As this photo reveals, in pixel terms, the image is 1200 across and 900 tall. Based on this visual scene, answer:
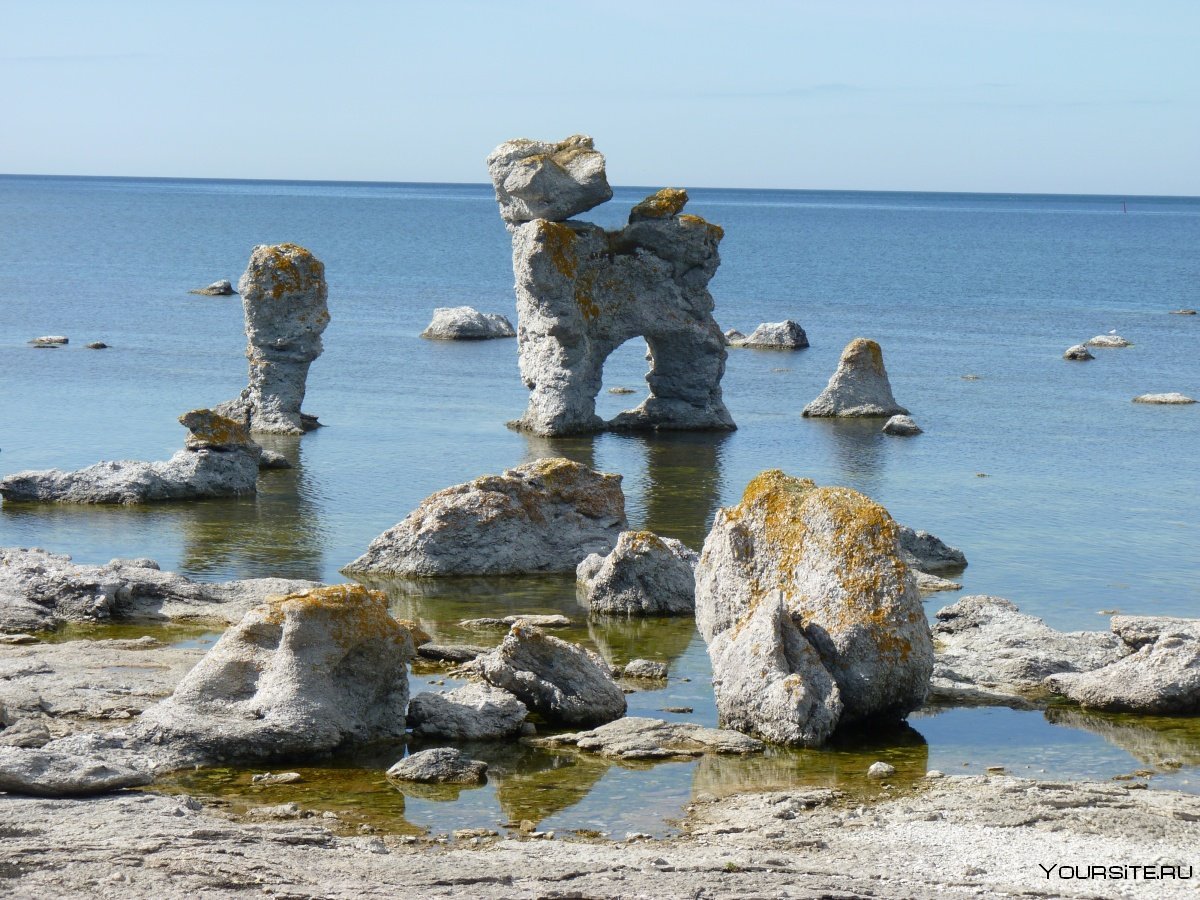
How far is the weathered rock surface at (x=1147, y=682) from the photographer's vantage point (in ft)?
61.2

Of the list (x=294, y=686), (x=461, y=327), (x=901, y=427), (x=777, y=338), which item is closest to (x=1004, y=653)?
(x=294, y=686)

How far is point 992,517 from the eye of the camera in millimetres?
32781

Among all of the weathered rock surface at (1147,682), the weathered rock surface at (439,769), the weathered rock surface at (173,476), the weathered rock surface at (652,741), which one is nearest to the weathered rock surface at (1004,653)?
the weathered rock surface at (1147,682)

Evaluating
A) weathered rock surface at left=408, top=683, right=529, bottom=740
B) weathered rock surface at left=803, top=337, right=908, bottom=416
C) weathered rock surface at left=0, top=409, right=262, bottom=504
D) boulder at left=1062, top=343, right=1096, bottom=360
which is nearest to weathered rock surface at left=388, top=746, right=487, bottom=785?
weathered rock surface at left=408, top=683, right=529, bottom=740

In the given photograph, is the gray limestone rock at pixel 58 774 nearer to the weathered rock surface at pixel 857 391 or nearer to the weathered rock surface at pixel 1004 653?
the weathered rock surface at pixel 1004 653

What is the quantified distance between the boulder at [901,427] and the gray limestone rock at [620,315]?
4619mm

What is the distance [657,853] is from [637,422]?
3283 cm

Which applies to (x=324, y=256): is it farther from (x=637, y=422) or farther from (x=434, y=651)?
(x=434, y=651)

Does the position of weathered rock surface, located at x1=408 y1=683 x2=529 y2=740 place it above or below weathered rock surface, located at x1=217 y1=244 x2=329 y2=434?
below

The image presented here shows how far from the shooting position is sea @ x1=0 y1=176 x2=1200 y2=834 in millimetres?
16844

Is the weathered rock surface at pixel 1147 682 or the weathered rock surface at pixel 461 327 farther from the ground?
the weathered rock surface at pixel 461 327

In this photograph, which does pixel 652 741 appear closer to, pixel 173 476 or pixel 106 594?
pixel 106 594

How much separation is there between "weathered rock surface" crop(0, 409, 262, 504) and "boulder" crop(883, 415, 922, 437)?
1903 centimetres

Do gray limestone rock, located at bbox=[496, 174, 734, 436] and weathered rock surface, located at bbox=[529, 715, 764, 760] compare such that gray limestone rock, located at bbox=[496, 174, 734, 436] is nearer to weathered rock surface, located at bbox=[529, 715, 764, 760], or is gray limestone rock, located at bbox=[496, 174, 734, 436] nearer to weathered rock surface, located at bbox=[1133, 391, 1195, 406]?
weathered rock surface, located at bbox=[1133, 391, 1195, 406]
